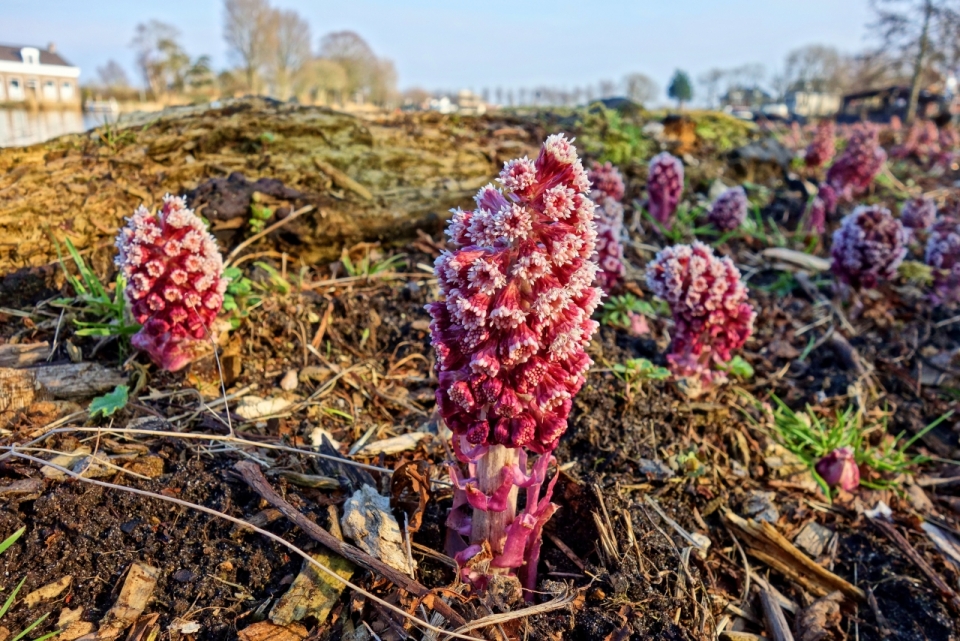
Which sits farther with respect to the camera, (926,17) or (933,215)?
(926,17)

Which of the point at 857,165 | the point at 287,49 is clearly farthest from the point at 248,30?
the point at 857,165

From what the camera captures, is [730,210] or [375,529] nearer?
[375,529]

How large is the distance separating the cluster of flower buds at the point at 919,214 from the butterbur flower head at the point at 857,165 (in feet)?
4.08

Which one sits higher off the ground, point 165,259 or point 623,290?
point 165,259

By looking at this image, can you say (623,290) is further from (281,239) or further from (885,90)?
(885,90)

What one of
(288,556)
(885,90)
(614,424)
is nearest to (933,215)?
(614,424)

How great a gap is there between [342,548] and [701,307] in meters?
2.48

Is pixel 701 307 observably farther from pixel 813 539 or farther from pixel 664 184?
pixel 664 184

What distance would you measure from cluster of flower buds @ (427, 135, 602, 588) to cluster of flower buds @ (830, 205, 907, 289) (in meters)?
4.37

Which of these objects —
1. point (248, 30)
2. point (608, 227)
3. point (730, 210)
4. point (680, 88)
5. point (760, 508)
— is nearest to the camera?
point (760, 508)

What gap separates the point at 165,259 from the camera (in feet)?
9.51

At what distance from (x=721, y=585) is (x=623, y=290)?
99.5 inches

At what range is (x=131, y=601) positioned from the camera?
1996mm

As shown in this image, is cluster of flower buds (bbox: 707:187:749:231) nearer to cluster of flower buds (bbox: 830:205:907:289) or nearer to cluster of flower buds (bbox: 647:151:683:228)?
cluster of flower buds (bbox: 647:151:683:228)
